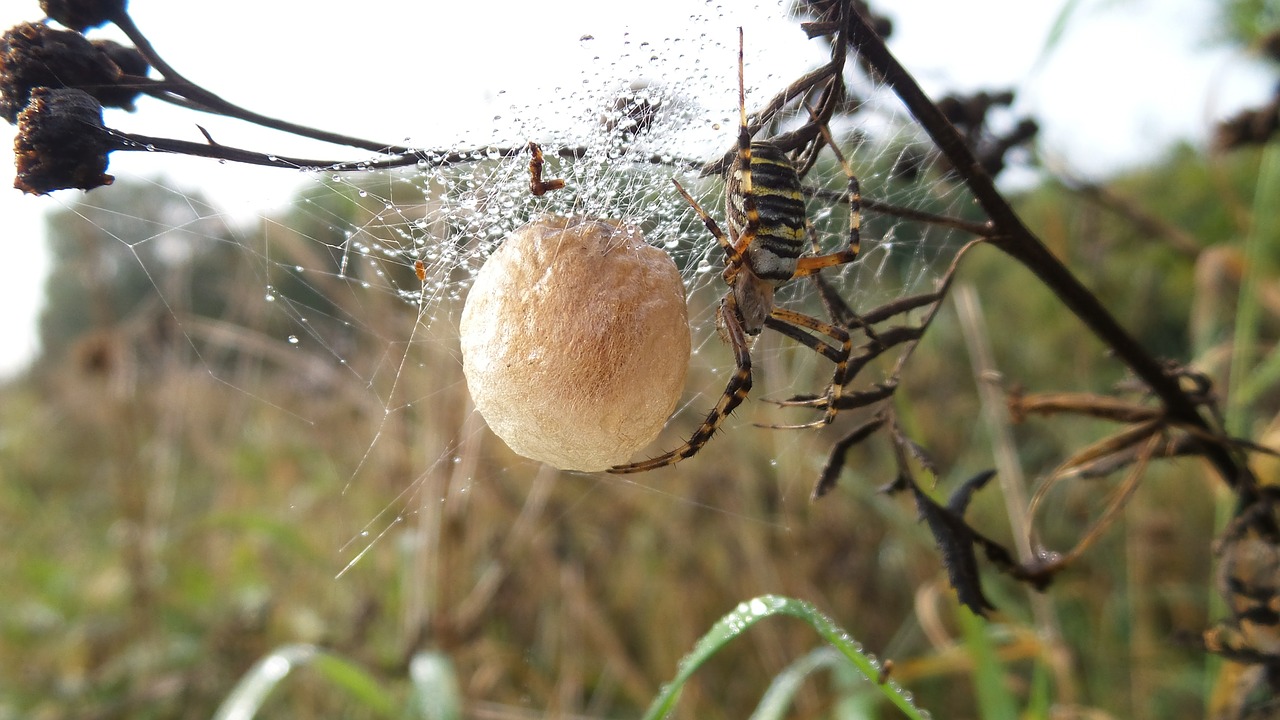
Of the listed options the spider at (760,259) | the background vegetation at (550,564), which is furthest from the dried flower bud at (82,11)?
the background vegetation at (550,564)

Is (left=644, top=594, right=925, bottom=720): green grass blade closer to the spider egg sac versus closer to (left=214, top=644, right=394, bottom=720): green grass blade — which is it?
the spider egg sac

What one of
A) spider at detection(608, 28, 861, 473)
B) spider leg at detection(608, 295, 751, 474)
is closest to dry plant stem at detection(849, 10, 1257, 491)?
spider at detection(608, 28, 861, 473)

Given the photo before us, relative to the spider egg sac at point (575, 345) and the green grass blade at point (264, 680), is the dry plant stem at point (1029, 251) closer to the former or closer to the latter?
the spider egg sac at point (575, 345)

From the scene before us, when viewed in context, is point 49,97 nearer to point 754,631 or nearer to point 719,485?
point 719,485

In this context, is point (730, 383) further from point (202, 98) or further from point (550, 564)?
point (550, 564)

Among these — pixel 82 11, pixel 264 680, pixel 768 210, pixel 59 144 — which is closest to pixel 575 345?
pixel 768 210

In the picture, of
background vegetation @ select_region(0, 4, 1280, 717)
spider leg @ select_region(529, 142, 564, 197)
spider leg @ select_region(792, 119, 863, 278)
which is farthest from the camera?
background vegetation @ select_region(0, 4, 1280, 717)
